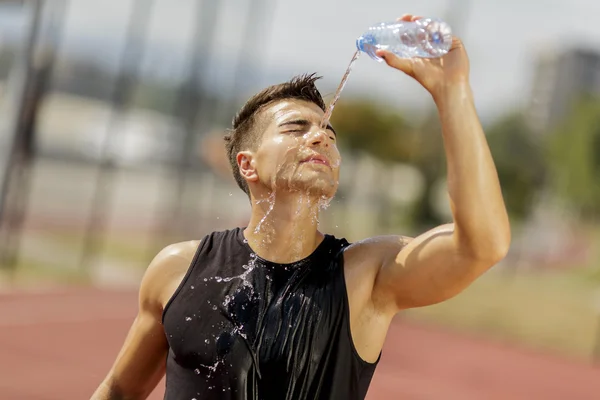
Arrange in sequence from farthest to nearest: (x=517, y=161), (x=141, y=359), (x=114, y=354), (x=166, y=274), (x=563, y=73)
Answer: (x=563, y=73) < (x=517, y=161) < (x=114, y=354) < (x=141, y=359) < (x=166, y=274)

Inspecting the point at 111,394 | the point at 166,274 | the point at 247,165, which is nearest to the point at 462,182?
the point at 247,165

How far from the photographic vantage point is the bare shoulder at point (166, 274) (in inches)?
91.9

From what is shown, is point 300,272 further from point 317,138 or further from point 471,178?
point 471,178

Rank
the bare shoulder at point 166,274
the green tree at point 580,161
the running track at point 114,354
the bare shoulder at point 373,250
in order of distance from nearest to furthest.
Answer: the bare shoulder at point 373,250, the bare shoulder at point 166,274, the running track at point 114,354, the green tree at point 580,161

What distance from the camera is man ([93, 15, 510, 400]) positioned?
78.0 inches

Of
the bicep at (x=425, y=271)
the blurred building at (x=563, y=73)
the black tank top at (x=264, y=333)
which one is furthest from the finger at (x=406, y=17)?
the blurred building at (x=563, y=73)

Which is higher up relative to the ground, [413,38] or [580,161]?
[413,38]

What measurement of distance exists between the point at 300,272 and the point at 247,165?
1.25 feet

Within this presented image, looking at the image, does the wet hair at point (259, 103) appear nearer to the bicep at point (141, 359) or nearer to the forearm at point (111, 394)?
the bicep at point (141, 359)

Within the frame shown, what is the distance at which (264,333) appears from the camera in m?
2.13

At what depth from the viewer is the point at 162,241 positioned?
16531mm

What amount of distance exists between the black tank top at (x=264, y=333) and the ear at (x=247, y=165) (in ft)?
0.83

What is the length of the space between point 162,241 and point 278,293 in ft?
47.8

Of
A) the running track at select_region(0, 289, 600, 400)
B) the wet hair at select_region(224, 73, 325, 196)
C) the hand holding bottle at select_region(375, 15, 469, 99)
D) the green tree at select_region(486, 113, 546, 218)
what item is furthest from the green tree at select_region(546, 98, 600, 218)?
the hand holding bottle at select_region(375, 15, 469, 99)
